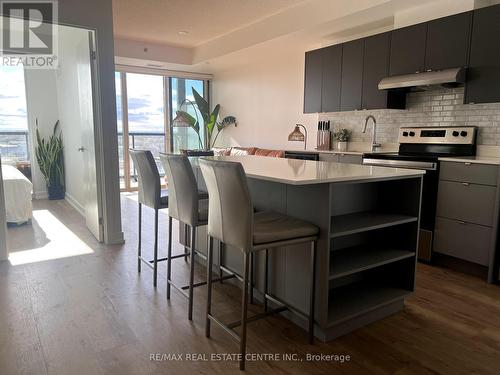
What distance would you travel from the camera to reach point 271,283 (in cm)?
245

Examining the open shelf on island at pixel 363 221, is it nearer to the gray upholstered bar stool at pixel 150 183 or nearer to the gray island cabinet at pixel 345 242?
the gray island cabinet at pixel 345 242

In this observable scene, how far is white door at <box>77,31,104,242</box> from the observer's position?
3764 mm

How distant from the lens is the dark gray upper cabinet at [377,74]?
4055mm

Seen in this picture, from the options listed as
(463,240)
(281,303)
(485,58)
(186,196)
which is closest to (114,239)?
(186,196)

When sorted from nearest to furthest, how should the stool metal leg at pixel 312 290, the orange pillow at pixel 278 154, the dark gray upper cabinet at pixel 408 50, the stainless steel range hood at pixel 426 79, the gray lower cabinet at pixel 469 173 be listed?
the stool metal leg at pixel 312 290 < the gray lower cabinet at pixel 469 173 < the stainless steel range hood at pixel 426 79 < the dark gray upper cabinet at pixel 408 50 < the orange pillow at pixel 278 154

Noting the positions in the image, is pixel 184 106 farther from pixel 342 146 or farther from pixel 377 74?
pixel 377 74

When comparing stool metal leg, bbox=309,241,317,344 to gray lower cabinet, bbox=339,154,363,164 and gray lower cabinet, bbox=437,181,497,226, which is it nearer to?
gray lower cabinet, bbox=437,181,497,226

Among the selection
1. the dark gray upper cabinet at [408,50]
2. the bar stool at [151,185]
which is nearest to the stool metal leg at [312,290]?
the bar stool at [151,185]

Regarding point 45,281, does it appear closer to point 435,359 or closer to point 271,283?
point 271,283

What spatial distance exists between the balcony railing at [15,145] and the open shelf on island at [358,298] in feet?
20.4

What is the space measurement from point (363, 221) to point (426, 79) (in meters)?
2.04

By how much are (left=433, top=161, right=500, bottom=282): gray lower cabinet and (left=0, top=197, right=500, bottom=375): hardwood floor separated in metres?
0.23

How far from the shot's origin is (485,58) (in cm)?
319

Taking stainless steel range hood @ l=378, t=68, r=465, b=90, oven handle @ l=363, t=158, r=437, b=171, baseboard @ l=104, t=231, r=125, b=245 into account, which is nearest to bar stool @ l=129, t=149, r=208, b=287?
baseboard @ l=104, t=231, r=125, b=245
